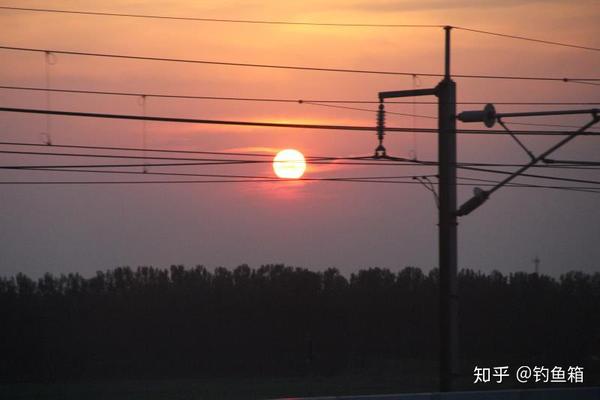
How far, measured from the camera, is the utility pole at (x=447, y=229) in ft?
64.9

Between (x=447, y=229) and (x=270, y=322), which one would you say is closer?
(x=447, y=229)

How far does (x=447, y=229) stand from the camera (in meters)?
19.9

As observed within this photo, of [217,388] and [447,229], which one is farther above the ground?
[447,229]

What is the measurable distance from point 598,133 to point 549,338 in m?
59.1

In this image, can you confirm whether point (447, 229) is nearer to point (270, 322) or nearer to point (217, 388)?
point (217, 388)

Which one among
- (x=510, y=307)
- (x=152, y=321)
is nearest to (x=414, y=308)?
(x=510, y=307)

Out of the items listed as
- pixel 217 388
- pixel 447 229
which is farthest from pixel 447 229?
pixel 217 388

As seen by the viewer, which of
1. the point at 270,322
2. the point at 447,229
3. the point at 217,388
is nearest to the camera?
the point at 447,229

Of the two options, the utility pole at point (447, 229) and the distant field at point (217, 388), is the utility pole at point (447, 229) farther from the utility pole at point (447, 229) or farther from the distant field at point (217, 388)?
the distant field at point (217, 388)

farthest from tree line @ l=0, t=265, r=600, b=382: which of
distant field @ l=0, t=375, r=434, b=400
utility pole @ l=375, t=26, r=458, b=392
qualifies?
utility pole @ l=375, t=26, r=458, b=392

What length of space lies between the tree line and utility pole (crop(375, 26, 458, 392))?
182ft

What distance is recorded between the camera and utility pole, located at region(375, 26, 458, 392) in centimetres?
1978

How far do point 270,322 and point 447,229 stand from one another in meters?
65.3

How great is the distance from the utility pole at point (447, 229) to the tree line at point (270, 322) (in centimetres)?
5558
